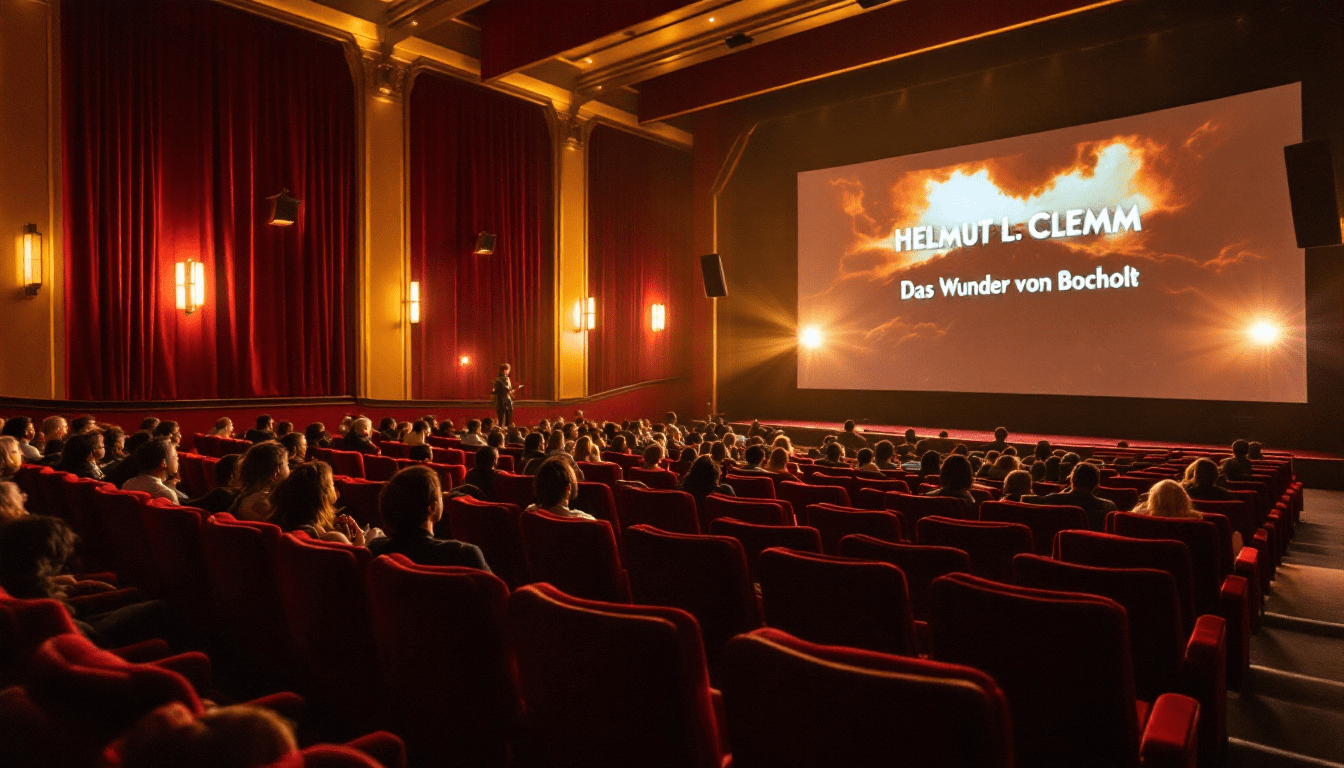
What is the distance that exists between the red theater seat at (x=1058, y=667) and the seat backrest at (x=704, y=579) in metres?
0.73

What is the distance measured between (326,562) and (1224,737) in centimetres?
244

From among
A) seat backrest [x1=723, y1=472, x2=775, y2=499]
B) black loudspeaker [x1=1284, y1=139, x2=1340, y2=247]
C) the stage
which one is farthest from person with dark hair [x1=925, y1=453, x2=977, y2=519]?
black loudspeaker [x1=1284, y1=139, x2=1340, y2=247]

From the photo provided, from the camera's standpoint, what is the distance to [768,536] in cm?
289

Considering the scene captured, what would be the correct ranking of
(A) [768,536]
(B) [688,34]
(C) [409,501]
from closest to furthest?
(C) [409,501] → (A) [768,536] → (B) [688,34]

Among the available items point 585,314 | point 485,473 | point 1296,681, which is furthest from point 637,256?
point 1296,681

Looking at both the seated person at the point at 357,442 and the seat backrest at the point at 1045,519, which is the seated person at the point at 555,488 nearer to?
the seat backrest at the point at 1045,519

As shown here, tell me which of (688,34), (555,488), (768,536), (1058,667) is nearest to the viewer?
(1058,667)

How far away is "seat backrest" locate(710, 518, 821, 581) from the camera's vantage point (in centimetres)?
279

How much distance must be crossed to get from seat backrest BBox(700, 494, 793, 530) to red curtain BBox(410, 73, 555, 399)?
849 cm

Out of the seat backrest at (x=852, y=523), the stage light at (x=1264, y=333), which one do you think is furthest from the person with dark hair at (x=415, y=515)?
the stage light at (x=1264, y=333)

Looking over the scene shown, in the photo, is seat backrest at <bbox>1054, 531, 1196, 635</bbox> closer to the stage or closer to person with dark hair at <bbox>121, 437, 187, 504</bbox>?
person with dark hair at <bbox>121, 437, 187, 504</bbox>

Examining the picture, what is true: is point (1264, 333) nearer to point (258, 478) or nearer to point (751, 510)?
point (751, 510)

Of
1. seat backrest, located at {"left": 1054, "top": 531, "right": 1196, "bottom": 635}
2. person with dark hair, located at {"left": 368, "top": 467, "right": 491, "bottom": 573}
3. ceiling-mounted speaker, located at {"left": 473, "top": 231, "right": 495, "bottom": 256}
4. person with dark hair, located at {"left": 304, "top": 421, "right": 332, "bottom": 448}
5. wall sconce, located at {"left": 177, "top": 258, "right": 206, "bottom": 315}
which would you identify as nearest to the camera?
person with dark hair, located at {"left": 368, "top": 467, "right": 491, "bottom": 573}

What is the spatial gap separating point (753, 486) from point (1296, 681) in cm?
265
